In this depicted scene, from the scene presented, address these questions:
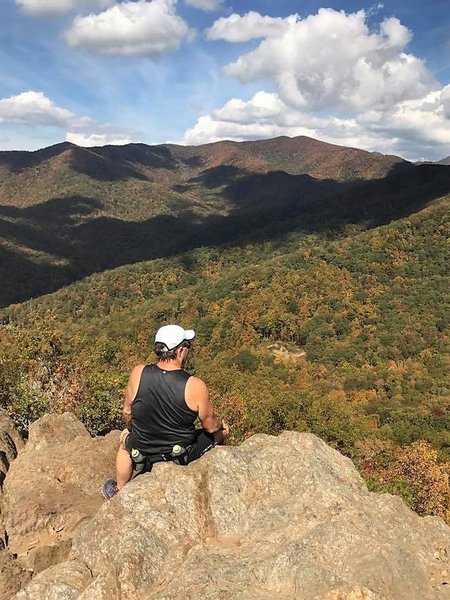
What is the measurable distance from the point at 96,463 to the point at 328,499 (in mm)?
5783

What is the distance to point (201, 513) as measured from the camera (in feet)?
25.1

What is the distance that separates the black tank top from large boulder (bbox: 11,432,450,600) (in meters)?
0.49

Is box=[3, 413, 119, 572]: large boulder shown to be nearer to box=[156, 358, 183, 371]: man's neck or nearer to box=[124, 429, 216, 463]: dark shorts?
box=[124, 429, 216, 463]: dark shorts

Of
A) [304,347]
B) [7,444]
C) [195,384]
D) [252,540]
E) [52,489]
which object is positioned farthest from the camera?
[304,347]

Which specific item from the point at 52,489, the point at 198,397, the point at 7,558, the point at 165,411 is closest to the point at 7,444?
the point at 52,489

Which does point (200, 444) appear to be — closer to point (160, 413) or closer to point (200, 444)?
point (200, 444)

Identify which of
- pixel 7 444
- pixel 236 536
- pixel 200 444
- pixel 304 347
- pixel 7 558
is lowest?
pixel 304 347

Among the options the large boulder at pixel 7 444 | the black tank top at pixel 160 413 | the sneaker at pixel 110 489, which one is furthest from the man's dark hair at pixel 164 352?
the large boulder at pixel 7 444

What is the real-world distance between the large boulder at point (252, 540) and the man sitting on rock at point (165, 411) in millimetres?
368

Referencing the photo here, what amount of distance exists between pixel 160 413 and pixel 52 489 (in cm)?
418

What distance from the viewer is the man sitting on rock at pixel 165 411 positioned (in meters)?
7.47

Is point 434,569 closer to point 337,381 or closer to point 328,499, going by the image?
point 328,499

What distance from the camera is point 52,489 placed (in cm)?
1010

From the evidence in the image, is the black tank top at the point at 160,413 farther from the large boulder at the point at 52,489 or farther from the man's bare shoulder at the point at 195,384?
the large boulder at the point at 52,489
